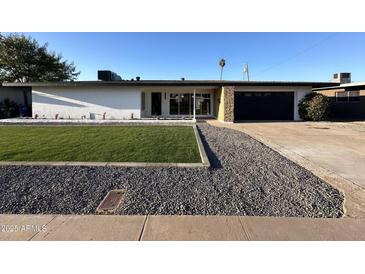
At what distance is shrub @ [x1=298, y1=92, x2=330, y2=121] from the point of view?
18344 millimetres

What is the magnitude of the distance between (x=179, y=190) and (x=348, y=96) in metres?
23.0

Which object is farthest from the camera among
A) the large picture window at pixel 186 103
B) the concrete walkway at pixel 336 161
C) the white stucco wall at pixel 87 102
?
the large picture window at pixel 186 103

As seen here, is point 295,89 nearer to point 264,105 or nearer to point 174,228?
point 264,105

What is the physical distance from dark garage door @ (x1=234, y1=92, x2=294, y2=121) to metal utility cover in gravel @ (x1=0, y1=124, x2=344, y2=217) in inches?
587

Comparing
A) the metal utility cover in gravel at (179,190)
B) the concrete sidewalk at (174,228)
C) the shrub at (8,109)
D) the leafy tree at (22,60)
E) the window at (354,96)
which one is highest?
the leafy tree at (22,60)

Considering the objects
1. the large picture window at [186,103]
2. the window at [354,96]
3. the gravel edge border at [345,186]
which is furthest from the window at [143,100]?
the window at [354,96]

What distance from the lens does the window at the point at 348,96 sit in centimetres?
2174

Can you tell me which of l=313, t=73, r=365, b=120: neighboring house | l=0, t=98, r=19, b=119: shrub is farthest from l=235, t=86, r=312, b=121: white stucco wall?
l=0, t=98, r=19, b=119: shrub

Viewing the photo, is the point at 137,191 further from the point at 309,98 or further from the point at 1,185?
the point at 309,98

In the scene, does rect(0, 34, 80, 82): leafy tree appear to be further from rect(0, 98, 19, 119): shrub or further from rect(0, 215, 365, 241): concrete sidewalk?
rect(0, 215, 365, 241): concrete sidewalk

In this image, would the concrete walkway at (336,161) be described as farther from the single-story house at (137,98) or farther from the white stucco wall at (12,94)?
the white stucco wall at (12,94)

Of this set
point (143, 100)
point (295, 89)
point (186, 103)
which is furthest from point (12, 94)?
point (295, 89)

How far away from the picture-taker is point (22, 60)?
28.6m

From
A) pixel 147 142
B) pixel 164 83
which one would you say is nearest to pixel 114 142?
pixel 147 142
